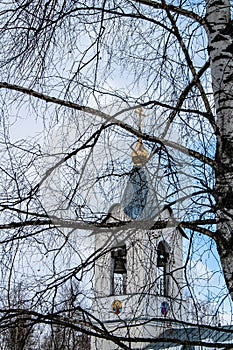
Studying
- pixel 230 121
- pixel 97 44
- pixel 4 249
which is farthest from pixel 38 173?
pixel 230 121

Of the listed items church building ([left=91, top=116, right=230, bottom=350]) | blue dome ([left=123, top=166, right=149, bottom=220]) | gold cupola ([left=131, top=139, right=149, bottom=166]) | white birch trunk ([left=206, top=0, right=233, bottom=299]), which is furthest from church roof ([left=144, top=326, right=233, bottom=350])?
gold cupola ([left=131, top=139, right=149, bottom=166])

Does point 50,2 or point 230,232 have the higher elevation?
point 50,2

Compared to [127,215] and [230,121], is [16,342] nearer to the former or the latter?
[127,215]

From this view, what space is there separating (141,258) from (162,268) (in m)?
0.12

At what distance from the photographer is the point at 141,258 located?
254 centimetres

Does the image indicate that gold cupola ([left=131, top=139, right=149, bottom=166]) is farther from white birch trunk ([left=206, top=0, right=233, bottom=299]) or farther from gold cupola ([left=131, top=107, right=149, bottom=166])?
white birch trunk ([left=206, top=0, right=233, bottom=299])

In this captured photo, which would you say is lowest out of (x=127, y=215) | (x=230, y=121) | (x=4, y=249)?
(x=4, y=249)

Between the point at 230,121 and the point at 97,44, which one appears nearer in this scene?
the point at 230,121

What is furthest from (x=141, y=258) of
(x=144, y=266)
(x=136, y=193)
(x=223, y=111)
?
(x=223, y=111)

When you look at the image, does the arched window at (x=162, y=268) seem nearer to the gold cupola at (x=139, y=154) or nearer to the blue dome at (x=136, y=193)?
the blue dome at (x=136, y=193)

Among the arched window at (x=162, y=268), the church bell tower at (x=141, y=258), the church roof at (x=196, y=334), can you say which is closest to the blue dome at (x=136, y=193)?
the church bell tower at (x=141, y=258)

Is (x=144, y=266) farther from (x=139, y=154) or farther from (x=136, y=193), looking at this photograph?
(x=139, y=154)

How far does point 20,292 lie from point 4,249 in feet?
0.58

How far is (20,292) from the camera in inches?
97.7
